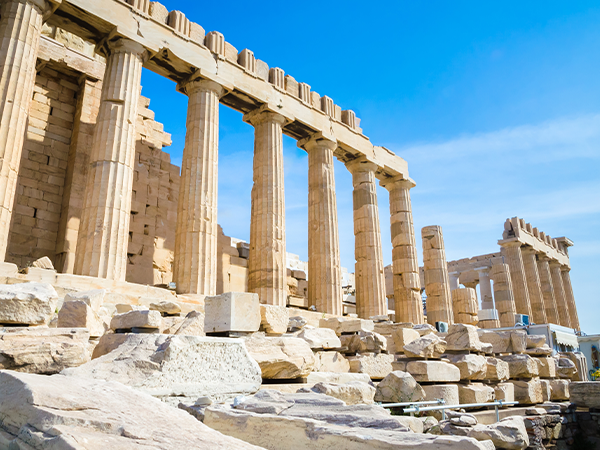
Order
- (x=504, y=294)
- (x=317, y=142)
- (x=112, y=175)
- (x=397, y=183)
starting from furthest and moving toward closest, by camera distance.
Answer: (x=504, y=294) → (x=397, y=183) → (x=317, y=142) → (x=112, y=175)

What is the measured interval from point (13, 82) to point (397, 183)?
1523 centimetres

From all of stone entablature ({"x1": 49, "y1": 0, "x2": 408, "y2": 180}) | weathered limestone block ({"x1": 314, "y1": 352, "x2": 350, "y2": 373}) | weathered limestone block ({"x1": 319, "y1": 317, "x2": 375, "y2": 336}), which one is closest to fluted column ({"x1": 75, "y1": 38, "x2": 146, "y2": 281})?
stone entablature ({"x1": 49, "y1": 0, "x2": 408, "y2": 180})

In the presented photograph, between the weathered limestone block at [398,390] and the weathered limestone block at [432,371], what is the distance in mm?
1101

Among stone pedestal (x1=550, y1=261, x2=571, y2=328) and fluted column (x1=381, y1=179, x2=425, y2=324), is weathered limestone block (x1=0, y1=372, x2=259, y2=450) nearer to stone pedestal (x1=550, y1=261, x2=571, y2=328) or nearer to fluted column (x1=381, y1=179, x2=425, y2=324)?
fluted column (x1=381, y1=179, x2=425, y2=324)

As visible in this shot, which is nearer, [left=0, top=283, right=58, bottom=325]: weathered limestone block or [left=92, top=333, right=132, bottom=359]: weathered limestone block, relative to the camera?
[left=0, top=283, right=58, bottom=325]: weathered limestone block

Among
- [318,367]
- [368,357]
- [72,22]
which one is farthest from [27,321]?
[72,22]

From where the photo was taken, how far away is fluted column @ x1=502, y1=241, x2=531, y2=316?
29.3 m

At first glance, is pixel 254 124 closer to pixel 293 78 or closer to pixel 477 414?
pixel 293 78

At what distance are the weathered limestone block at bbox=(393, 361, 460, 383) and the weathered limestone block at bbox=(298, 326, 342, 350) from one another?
1502 mm

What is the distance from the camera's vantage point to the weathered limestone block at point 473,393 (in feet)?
30.1

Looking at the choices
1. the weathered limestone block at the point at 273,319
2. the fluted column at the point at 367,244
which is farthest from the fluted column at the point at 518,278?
the weathered limestone block at the point at 273,319

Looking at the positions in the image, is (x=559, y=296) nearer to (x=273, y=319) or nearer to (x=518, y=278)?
(x=518, y=278)

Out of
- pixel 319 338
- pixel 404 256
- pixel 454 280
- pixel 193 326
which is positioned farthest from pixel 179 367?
pixel 454 280

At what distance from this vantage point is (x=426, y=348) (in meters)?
8.92
